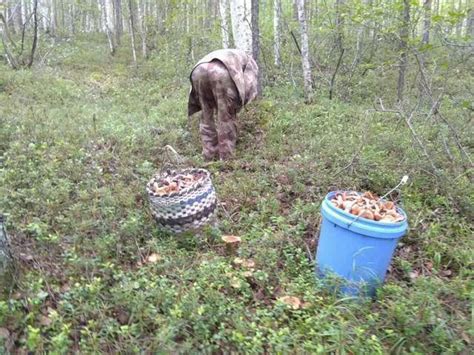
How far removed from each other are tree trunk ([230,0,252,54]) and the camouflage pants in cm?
186

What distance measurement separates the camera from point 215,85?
530 cm

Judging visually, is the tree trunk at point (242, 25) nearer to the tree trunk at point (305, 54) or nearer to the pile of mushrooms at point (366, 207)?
the tree trunk at point (305, 54)

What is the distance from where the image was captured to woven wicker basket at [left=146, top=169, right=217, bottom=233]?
364 centimetres

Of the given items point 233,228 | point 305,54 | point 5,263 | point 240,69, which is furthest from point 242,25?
point 5,263

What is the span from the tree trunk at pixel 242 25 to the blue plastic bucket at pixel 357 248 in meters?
4.69

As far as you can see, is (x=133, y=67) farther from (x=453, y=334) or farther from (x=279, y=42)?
(x=453, y=334)

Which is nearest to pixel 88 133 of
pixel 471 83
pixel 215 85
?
pixel 215 85

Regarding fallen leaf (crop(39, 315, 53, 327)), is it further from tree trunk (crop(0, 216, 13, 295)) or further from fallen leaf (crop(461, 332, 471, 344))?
fallen leaf (crop(461, 332, 471, 344))

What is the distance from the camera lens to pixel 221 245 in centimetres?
373

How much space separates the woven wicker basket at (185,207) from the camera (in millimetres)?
3645

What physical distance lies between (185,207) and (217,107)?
226 cm

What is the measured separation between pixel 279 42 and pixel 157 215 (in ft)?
31.6

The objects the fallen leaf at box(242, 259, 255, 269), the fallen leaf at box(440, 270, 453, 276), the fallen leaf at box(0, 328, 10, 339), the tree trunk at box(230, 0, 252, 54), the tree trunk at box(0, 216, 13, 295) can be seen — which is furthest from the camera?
the tree trunk at box(230, 0, 252, 54)

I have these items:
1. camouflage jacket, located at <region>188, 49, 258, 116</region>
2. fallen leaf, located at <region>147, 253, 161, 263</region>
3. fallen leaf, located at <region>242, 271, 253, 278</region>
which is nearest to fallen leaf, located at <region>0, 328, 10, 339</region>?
fallen leaf, located at <region>147, 253, 161, 263</region>
